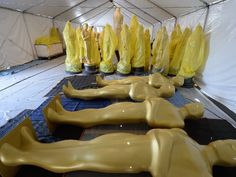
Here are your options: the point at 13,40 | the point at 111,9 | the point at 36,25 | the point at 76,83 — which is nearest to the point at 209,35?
the point at 76,83

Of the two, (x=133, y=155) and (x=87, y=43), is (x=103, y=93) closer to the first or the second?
(x=133, y=155)

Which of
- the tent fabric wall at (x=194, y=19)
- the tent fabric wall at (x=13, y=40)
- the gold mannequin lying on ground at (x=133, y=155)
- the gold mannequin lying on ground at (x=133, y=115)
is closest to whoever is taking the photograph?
the gold mannequin lying on ground at (x=133, y=155)

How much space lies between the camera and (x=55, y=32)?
16.7 feet

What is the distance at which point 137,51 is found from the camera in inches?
100

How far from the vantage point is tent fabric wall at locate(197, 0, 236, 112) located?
1597 mm

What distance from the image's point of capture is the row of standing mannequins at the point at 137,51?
213 centimetres

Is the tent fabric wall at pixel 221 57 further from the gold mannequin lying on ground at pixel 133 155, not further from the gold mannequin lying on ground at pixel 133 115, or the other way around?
the gold mannequin lying on ground at pixel 133 155

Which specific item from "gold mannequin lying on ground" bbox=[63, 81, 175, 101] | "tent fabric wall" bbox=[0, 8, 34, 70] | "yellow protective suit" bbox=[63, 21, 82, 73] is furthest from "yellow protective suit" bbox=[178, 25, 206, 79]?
"tent fabric wall" bbox=[0, 8, 34, 70]

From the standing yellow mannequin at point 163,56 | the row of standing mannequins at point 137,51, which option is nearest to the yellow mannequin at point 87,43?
the row of standing mannequins at point 137,51

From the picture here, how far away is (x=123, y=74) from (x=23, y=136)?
1.94 m

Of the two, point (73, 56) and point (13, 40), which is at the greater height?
point (13, 40)

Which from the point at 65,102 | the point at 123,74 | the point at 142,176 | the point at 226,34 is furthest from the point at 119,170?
the point at 123,74

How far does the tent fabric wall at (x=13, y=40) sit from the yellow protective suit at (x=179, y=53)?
9.96ft

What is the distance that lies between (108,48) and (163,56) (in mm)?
865
